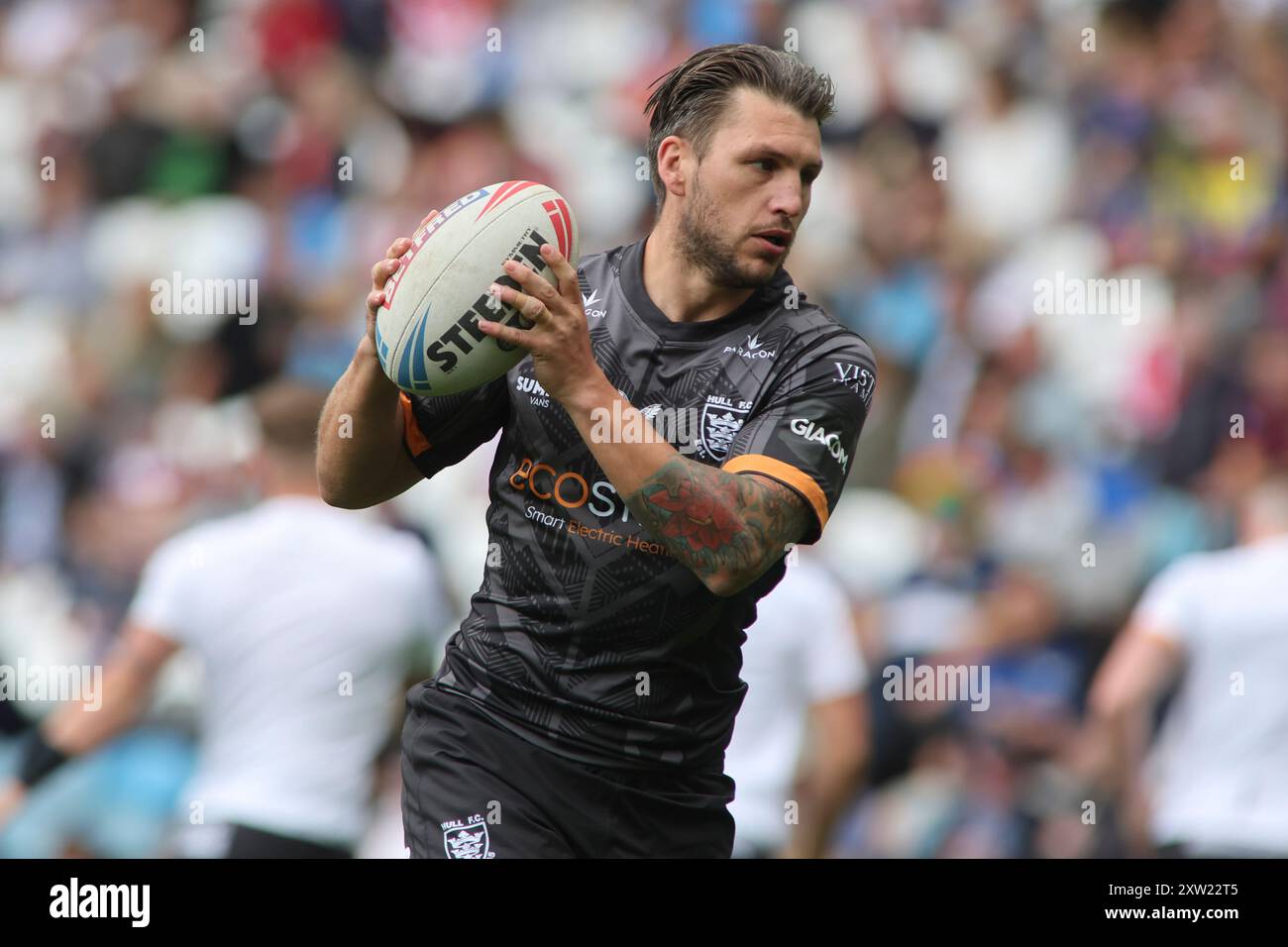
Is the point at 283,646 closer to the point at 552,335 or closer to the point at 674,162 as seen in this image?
the point at 674,162

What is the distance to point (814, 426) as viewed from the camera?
11.6ft

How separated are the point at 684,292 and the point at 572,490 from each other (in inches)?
21.4

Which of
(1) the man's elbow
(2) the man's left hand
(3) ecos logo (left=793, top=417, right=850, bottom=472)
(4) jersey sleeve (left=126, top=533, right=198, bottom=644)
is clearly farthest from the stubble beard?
(4) jersey sleeve (left=126, top=533, right=198, bottom=644)

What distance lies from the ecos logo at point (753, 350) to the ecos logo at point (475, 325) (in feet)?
1.60

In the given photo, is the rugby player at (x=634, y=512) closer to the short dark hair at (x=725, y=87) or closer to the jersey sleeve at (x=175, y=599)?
the short dark hair at (x=725, y=87)

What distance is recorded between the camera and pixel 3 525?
855 centimetres

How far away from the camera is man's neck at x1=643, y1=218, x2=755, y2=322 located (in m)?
3.74

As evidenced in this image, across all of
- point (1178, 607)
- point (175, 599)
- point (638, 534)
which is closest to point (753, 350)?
point (638, 534)

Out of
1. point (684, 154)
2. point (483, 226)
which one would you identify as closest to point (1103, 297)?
point (684, 154)

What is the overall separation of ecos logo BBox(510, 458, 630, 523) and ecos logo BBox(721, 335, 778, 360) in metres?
0.42

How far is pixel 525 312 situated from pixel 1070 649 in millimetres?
5297

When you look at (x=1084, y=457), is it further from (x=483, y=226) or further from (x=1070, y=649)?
(x=483, y=226)

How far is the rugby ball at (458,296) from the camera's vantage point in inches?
134

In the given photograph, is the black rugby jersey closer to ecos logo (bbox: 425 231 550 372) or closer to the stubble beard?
the stubble beard
